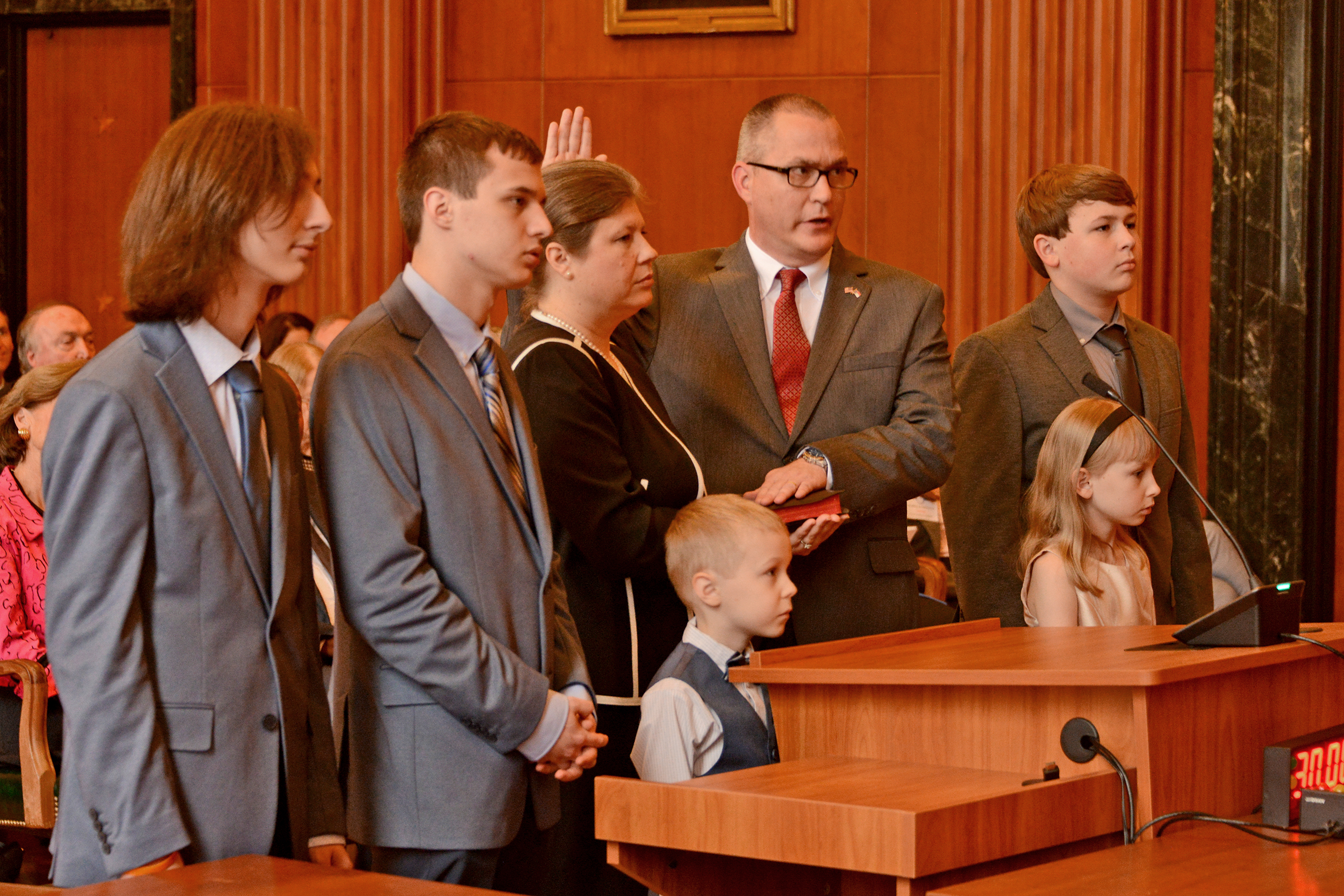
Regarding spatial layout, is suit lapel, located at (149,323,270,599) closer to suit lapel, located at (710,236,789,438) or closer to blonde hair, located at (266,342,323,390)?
suit lapel, located at (710,236,789,438)

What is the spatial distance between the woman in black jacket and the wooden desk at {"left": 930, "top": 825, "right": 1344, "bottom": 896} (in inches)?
35.5

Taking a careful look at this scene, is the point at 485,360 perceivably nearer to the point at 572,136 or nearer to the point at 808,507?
the point at 808,507

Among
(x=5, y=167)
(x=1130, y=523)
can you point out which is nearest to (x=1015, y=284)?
(x=1130, y=523)

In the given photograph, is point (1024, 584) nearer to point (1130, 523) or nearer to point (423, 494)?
point (1130, 523)

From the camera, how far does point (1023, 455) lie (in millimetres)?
3090

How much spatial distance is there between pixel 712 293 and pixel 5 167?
4551 mm

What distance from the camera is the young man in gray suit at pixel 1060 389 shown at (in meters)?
3.04

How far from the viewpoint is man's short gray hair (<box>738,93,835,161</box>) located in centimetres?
275

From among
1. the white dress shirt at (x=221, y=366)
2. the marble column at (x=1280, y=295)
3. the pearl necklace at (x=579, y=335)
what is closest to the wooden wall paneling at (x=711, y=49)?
the marble column at (x=1280, y=295)

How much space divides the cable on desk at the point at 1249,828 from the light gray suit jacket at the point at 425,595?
76cm

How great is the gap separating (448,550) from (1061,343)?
1.67 meters

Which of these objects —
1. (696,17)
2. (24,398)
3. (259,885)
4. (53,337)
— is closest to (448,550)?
(259,885)

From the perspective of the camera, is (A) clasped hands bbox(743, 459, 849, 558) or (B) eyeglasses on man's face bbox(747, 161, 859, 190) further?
(B) eyeglasses on man's face bbox(747, 161, 859, 190)

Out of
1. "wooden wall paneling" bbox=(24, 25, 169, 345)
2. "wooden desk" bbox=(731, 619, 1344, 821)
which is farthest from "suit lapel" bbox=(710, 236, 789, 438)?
"wooden wall paneling" bbox=(24, 25, 169, 345)
